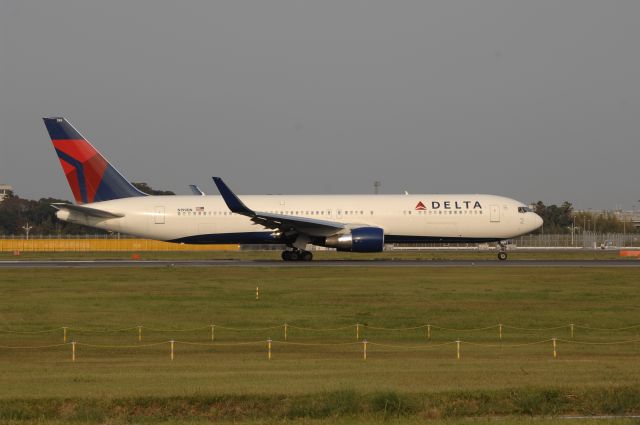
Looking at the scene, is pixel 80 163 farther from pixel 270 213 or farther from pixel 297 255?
pixel 297 255

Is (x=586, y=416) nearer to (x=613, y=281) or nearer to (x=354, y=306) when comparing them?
(x=354, y=306)

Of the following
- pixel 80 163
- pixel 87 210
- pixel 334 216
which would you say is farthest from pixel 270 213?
pixel 80 163

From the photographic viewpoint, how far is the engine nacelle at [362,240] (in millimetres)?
52719

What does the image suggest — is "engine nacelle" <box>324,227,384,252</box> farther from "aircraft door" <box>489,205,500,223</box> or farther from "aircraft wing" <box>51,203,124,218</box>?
"aircraft wing" <box>51,203,124,218</box>

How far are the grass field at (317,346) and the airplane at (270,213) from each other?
280 inches

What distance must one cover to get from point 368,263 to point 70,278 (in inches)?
699

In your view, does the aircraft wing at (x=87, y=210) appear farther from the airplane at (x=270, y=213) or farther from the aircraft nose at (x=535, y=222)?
the aircraft nose at (x=535, y=222)

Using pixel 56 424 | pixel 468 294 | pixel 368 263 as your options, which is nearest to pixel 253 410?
pixel 56 424

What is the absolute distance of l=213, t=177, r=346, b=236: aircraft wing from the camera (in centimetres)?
5141

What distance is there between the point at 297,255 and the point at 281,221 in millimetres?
4233

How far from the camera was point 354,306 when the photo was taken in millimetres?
33500

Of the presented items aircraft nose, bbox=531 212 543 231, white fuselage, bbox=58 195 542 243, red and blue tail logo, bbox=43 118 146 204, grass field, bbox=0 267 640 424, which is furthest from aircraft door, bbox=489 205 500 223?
red and blue tail logo, bbox=43 118 146 204

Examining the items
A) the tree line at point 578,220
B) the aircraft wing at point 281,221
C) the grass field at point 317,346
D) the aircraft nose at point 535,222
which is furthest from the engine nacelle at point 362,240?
the tree line at point 578,220

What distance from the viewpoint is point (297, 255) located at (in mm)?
56531
